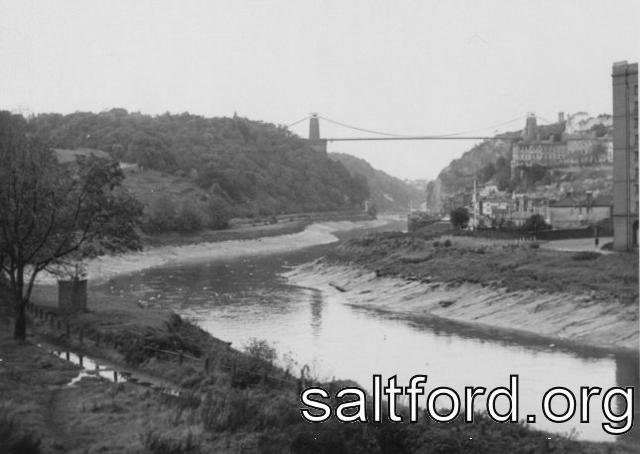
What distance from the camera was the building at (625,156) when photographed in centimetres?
4059

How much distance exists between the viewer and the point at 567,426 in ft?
52.2

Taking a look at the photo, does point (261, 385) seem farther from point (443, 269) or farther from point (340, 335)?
point (443, 269)

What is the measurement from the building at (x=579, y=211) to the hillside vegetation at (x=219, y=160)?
1342 inches

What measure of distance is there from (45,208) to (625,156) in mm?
29314

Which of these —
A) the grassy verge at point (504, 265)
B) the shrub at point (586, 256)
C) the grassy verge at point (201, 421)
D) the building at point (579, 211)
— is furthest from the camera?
the building at point (579, 211)

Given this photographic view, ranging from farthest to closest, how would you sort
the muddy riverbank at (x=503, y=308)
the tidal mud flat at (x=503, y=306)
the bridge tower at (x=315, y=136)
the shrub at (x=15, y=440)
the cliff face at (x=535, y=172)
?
the bridge tower at (x=315, y=136) → the cliff face at (x=535, y=172) → the tidal mud flat at (x=503, y=306) → the muddy riverbank at (x=503, y=308) → the shrub at (x=15, y=440)

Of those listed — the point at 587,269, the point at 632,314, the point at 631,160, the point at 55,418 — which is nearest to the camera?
the point at 55,418

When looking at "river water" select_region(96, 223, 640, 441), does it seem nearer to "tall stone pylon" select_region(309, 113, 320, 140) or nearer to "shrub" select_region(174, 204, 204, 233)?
"shrub" select_region(174, 204, 204, 233)

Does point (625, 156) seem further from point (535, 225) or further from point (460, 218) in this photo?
point (460, 218)

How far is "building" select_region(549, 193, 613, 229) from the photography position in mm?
57875

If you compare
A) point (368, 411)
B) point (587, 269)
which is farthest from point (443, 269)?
point (368, 411)

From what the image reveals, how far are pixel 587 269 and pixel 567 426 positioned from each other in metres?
20.3

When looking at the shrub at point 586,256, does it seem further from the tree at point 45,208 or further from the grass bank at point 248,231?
the grass bank at point 248,231

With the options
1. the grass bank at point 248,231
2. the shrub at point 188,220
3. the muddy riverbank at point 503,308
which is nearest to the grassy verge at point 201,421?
the muddy riverbank at point 503,308
